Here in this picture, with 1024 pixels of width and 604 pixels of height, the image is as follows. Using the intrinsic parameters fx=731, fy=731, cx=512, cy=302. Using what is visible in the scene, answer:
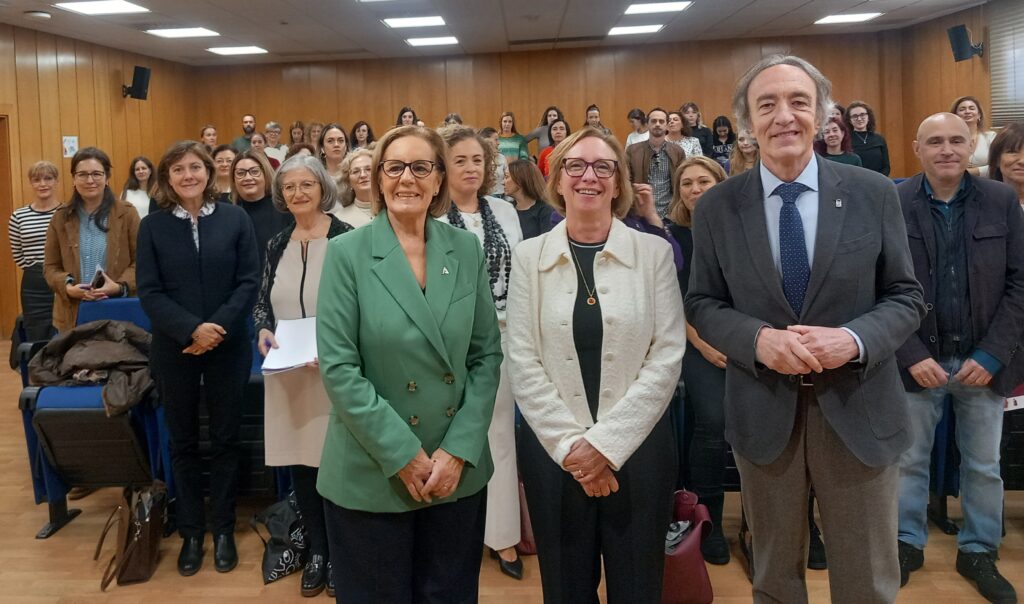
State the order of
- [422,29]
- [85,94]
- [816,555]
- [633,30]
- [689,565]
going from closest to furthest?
[689,565]
[816,555]
[85,94]
[422,29]
[633,30]

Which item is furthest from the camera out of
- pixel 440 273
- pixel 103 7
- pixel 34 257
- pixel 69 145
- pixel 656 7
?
pixel 69 145

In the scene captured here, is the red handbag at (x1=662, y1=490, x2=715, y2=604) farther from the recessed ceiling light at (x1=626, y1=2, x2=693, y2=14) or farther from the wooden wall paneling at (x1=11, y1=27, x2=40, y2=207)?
the wooden wall paneling at (x1=11, y1=27, x2=40, y2=207)

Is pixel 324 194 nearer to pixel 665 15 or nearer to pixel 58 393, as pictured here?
pixel 58 393

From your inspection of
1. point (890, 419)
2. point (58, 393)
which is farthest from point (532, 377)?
point (58, 393)

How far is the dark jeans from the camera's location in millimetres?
2785

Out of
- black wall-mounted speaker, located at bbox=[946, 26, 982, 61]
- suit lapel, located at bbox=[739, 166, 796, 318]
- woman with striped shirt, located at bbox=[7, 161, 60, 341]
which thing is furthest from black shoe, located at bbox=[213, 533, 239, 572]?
black wall-mounted speaker, located at bbox=[946, 26, 982, 61]

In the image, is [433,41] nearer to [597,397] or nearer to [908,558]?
[908,558]

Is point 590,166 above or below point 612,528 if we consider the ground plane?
above

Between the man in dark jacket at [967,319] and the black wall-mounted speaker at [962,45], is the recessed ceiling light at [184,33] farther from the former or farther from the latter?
the black wall-mounted speaker at [962,45]

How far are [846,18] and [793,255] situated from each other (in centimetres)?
1113

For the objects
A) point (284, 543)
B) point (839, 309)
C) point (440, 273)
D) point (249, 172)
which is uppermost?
point (249, 172)

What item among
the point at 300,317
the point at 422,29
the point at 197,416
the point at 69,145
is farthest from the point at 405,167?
the point at 69,145

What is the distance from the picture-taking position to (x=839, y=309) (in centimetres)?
165

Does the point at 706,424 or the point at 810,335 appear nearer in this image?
the point at 810,335
